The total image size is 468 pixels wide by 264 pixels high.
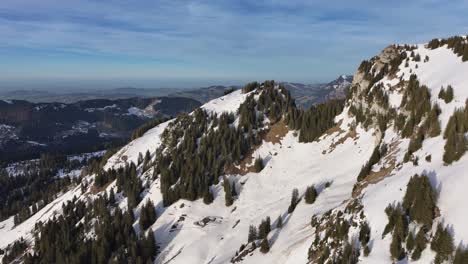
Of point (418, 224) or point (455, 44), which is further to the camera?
point (455, 44)

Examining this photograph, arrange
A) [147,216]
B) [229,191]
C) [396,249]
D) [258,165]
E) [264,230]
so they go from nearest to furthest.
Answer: [396,249], [264,230], [229,191], [147,216], [258,165]

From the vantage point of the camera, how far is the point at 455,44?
232ft

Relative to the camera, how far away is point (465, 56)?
62.7 m

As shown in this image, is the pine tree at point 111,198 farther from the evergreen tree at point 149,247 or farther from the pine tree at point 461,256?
the pine tree at point 461,256

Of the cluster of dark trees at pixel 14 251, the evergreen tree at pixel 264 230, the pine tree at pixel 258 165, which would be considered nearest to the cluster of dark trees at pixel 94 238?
the cluster of dark trees at pixel 14 251

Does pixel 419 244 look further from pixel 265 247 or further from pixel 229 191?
pixel 229 191

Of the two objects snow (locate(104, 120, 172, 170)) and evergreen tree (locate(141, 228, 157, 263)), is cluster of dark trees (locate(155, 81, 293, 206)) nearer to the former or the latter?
snow (locate(104, 120, 172, 170))

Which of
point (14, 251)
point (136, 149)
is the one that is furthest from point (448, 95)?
point (14, 251)

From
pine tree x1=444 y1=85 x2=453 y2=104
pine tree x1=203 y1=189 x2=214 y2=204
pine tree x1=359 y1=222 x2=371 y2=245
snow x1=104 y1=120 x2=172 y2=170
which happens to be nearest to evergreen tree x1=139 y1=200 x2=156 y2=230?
pine tree x1=203 y1=189 x2=214 y2=204

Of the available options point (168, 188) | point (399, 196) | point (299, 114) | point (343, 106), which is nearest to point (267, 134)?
point (299, 114)

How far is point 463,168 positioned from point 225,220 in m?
54.4

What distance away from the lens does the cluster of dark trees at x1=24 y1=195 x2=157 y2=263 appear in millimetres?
75812

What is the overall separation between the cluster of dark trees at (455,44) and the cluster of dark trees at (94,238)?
2777 inches

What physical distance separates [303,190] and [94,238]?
195 feet
